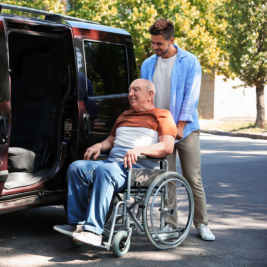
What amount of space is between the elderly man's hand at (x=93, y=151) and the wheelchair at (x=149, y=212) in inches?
17.8

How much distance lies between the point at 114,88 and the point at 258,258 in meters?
2.35

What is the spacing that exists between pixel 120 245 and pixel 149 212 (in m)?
0.37

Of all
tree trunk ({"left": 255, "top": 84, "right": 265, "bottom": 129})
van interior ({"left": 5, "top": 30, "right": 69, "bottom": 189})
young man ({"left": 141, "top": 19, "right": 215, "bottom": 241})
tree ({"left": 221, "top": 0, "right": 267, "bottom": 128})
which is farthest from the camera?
tree trunk ({"left": 255, "top": 84, "right": 265, "bottom": 129})

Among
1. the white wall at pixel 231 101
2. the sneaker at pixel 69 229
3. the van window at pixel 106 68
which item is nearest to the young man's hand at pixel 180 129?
the van window at pixel 106 68

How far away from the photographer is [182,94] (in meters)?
4.43

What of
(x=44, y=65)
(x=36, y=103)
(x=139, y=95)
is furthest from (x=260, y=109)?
(x=139, y=95)

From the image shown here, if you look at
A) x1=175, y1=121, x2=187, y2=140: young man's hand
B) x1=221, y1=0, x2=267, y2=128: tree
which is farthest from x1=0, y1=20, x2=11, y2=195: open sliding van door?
x1=221, y1=0, x2=267, y2=128: tree

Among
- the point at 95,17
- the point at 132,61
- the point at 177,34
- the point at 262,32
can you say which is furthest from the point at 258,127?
the point at 132,61

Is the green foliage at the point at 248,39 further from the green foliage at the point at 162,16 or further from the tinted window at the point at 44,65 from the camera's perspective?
the tinted window at the point at 44,65

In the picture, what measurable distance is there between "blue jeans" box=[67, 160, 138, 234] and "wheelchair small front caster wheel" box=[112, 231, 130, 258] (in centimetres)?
15

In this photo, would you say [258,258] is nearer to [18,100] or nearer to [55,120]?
[55,120]

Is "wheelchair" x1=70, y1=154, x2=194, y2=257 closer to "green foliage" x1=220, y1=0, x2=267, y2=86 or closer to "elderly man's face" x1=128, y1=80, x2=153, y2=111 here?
"elderly man's face" x1=128, y1=80, x2=153, y2=111

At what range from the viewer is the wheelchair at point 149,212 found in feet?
12.7

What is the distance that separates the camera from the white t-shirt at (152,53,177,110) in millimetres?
4465
